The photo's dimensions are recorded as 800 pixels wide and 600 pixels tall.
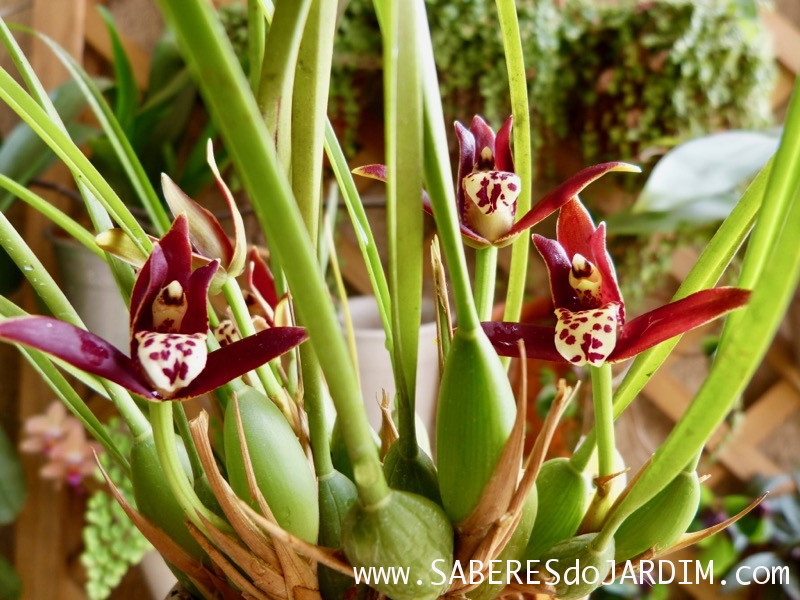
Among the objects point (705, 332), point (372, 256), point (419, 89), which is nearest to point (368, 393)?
point (372, 256)

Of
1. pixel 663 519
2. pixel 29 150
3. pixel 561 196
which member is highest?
pixel 29 150

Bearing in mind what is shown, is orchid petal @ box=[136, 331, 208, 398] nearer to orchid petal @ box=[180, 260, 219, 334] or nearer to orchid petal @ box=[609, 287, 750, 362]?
orchid petal @ box=[180, 260, 219, 334]

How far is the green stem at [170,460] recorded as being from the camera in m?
0.18

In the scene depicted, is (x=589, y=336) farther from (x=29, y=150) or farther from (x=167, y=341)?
(x=29, y=150)

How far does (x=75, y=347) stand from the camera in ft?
0.55

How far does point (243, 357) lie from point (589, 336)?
93 mm

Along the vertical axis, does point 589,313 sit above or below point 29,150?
below

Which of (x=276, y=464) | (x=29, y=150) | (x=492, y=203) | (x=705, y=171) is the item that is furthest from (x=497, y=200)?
(x=29, y=150)

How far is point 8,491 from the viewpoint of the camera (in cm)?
75

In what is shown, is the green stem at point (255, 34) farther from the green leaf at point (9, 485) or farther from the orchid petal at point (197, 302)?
the green leaf at point (9, 485)

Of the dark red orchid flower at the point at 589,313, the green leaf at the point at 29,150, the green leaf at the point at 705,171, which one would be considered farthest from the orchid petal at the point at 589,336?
the green leaf at the point at 29,150

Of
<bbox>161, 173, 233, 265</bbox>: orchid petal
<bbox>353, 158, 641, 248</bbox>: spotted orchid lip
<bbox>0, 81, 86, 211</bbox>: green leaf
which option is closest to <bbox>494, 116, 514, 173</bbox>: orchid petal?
<bbox>353, 158, 641, 248</bbox>: spotted orchid lip

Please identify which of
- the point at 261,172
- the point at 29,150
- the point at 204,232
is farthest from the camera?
the point at 29,150

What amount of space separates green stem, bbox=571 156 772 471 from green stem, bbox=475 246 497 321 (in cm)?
6
